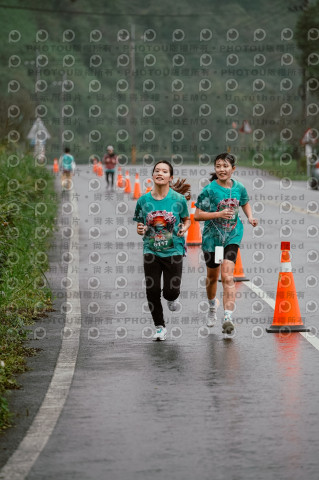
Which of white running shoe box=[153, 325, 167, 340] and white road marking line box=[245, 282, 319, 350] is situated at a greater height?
white running shoe box=[153, 325, 167, 340]

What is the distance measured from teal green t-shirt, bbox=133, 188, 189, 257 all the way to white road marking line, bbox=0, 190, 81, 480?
1.13 metres

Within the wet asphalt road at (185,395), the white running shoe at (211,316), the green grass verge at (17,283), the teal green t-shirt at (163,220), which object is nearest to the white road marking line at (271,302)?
the wet asphalt road at (185,395)

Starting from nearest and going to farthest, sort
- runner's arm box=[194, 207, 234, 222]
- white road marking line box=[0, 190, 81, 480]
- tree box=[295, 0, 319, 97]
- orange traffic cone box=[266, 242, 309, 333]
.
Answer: white road marking line box=[0, 190, 81, 480]
runner's arm box=[194, 207, 234, 222]
orange traffic cone box=[266, 242, 309, 333]
tree box=[295, 0, 319, 97]

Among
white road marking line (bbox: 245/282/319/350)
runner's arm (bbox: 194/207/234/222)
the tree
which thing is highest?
the tree

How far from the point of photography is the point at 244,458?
21.8ft

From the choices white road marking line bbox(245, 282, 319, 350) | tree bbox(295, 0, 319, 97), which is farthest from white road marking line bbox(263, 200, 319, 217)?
tree bbox(295, 0, 319, 97)

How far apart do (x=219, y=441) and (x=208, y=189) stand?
15.1ft

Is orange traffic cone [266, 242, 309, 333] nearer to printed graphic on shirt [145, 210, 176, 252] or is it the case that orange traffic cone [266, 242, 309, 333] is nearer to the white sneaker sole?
the white sneaker sole

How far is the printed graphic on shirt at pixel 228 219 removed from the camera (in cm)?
1124

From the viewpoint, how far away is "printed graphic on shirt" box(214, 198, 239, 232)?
11.2 meters

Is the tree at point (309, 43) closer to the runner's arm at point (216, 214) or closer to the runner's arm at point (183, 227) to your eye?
the runner's arm at point (216, 214)

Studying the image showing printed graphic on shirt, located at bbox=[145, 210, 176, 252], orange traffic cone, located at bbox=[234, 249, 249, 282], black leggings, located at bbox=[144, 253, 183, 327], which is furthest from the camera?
orange traffic cone, located at bbox=[234, 249, 249, 282]

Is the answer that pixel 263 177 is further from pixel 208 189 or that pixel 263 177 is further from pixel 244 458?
pixel 244 458

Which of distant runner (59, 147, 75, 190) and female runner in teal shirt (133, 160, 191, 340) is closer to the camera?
female runner in teal shirt (133, 160, 191, 340)
